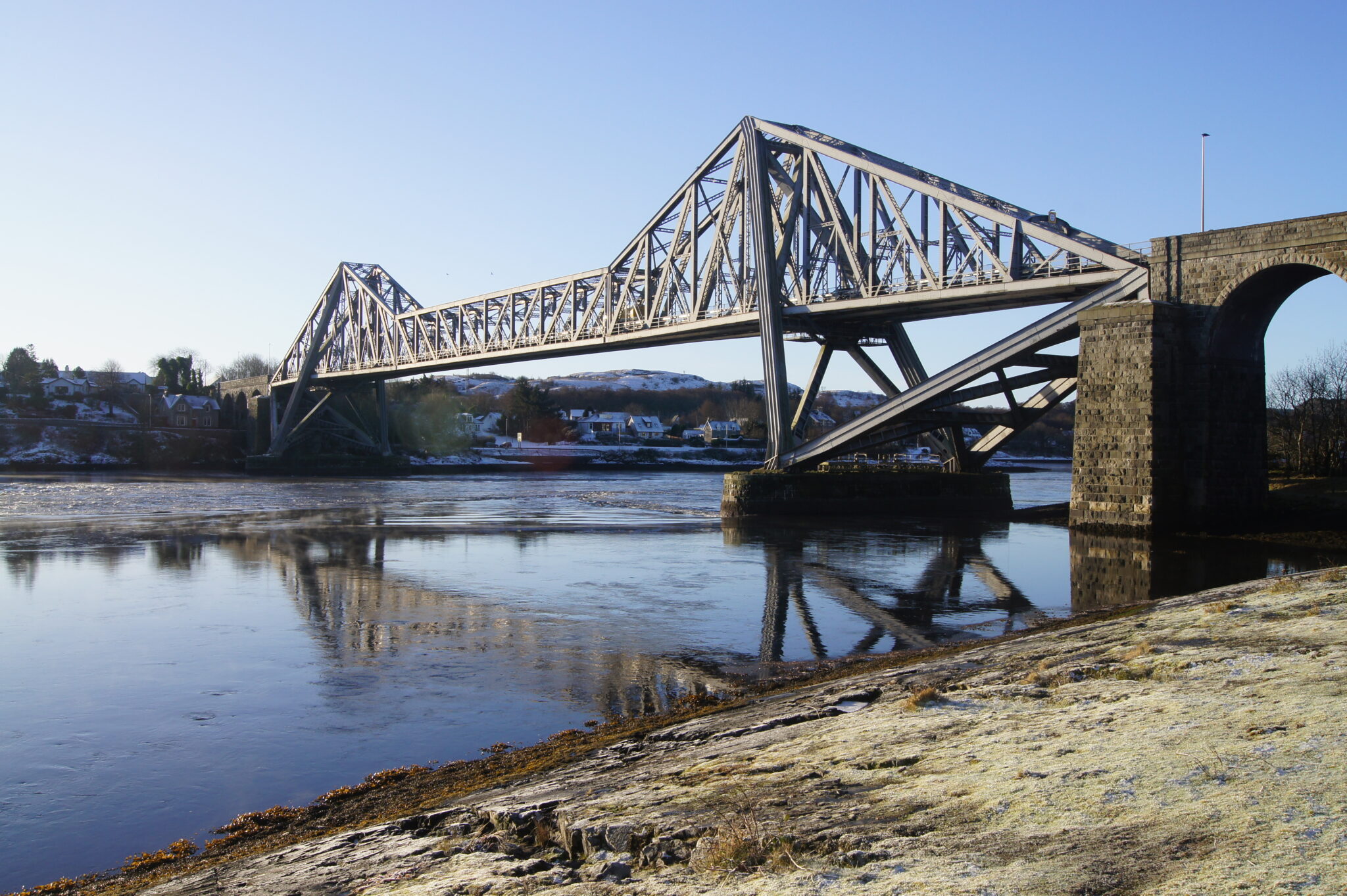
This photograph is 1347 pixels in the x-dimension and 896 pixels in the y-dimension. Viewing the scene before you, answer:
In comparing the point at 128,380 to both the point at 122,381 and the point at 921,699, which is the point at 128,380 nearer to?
the point at 122,381

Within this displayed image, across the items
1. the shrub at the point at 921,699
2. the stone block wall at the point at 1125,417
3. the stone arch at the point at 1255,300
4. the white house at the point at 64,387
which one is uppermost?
the white house at the point at 64,387

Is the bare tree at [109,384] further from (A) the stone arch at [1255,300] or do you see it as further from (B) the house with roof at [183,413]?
(A) the stone arch at [1255,300]

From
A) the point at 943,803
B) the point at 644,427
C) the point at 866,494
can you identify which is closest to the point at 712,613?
the point at 943,803

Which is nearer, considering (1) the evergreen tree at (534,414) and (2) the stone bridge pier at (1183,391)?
(2) the stone bridge pier at (1183,391)

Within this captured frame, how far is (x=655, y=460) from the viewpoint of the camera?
395ft

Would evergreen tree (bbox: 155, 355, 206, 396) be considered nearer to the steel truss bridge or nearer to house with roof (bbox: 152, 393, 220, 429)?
house with roof (bbox: 152, 393, 220, 429)

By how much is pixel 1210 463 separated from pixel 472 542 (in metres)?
22.6

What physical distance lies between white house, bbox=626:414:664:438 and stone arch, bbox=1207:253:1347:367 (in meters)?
131

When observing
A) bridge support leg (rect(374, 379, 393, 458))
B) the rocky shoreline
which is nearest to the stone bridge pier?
the rocky shoreline

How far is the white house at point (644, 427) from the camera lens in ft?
538

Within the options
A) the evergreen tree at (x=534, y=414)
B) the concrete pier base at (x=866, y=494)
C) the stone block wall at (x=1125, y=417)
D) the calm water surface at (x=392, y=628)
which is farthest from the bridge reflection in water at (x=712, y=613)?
the evergreen tree at (x=534, y=414)

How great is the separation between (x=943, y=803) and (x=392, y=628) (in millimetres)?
12575

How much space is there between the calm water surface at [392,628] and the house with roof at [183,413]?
91.0 metres

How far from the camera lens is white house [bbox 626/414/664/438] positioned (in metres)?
164
